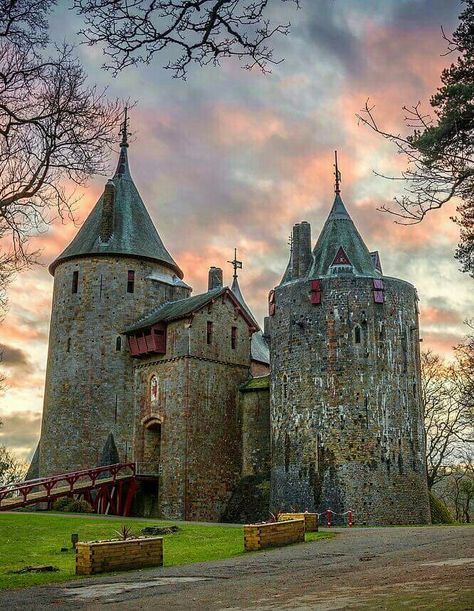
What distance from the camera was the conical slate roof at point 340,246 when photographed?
3597 cm

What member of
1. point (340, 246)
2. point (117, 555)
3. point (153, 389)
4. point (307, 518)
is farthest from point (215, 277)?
point (117, 555)

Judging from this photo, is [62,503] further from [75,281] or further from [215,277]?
[215,277]

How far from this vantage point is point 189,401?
38156 millimetres

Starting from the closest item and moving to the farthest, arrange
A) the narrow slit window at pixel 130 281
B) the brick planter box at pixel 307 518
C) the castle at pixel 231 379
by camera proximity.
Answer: the brick planter box at pixel 307 518, the castle at pixel 231 379, the narrow slit window at pixel 130 281

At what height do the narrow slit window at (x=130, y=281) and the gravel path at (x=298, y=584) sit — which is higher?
the narrow slit window at (x=130, y=281)

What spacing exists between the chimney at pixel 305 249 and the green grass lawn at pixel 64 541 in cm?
1489

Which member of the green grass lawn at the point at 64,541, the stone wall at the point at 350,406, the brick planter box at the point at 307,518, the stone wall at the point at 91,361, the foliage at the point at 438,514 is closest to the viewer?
the green grass lawn at the point at 64,541

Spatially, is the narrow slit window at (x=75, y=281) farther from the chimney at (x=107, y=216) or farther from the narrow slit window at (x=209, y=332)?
the narrow slit window at (x=209, y=332)

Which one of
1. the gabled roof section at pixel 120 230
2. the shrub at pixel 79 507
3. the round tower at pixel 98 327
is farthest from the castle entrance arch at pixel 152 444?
the gabled roof section at pixel 120 230

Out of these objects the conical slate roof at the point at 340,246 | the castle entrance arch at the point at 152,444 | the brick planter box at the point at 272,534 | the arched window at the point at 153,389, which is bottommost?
the brick planter box at the point at 272,534

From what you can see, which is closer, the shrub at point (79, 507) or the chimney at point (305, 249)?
the shrub at point (79, 507)

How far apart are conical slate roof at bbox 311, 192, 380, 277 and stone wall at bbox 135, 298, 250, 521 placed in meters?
6.94

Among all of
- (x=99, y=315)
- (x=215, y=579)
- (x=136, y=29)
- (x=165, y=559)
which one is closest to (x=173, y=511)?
(x=99, y=315)

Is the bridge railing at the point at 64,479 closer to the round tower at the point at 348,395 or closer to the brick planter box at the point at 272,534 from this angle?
the round tower at the point at 348,395
